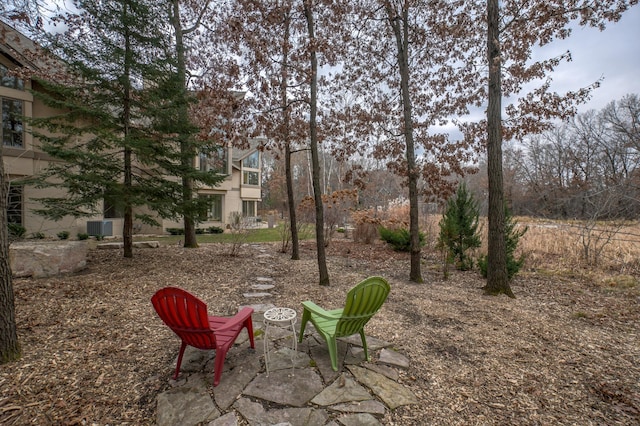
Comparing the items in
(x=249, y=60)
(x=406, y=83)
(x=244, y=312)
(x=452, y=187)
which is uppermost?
(x=249, y=60)

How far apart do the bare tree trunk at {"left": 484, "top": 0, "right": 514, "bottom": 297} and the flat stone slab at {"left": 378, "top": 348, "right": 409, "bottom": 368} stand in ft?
10.2

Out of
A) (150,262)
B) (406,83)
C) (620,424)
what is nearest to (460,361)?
(620,424)

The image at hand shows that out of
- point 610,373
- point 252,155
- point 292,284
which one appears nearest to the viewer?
point 610,373

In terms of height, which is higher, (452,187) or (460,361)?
(452,187)

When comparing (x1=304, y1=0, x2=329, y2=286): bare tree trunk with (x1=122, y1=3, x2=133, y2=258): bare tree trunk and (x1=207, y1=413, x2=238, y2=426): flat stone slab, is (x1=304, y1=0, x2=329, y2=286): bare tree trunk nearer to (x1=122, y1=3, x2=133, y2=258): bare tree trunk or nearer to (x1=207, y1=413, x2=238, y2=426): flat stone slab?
(x1=207, y1=413, x2=238, y2=426): flat stone slab

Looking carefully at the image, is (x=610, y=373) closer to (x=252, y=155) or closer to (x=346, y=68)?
(x=346, y=68)

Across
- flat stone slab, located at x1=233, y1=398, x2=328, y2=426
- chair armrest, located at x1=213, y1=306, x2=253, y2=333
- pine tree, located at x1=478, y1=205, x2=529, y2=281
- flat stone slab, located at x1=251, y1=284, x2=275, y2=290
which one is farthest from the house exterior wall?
pine tree, located at x1=478, y1=205, x2=529, y2=281

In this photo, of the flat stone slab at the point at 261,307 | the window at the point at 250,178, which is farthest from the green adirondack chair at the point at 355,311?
the window at the point at 250,178

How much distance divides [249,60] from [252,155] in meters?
15.2

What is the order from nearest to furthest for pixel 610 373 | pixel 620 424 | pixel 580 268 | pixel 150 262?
pixel 620 424 < pixel 610 373 < pixel 150 262 < pixel 580 268

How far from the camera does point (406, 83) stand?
562cm

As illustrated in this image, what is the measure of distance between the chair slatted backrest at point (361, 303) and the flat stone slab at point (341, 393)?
0.38 metres

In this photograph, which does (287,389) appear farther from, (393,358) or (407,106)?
(407,106)

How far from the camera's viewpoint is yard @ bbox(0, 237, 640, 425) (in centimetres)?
213
